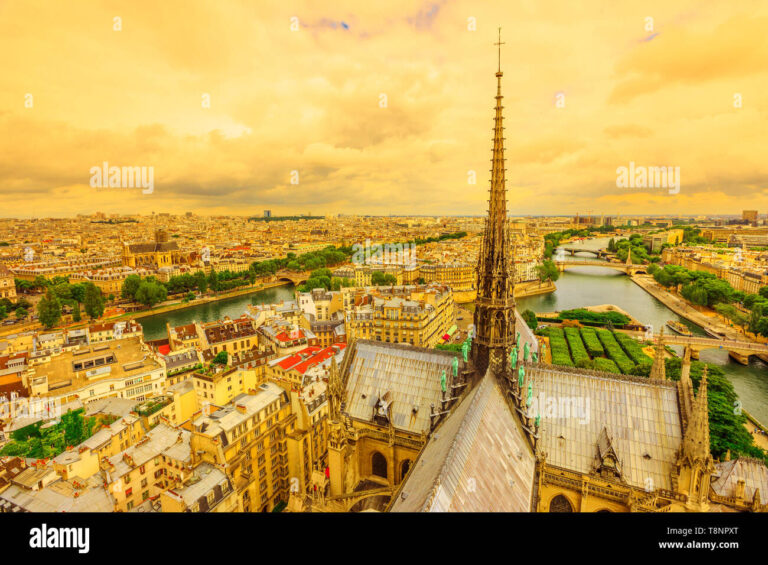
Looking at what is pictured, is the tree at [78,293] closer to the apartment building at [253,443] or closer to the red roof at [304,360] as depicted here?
the red roof at [304,360]

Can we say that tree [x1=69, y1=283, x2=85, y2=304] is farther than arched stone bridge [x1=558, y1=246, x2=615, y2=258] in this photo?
No

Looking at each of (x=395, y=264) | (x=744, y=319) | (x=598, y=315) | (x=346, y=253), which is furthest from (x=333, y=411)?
(x=346, y=253)

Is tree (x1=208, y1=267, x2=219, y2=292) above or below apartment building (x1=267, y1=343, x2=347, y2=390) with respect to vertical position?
above

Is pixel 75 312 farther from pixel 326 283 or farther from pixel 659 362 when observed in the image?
pixel 659 362

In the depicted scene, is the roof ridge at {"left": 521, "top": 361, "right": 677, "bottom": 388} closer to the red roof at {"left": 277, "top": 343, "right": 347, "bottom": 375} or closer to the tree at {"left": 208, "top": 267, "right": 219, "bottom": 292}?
the red roof at {"left": 277, "top": 343, "right": 347, "bottom": 375}

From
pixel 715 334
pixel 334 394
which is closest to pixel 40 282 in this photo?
Answer: pixel 334 394

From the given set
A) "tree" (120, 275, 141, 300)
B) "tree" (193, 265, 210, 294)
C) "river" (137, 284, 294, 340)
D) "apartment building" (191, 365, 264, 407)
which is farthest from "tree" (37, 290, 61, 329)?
"apartment building" (191, 365, 264, 407)
